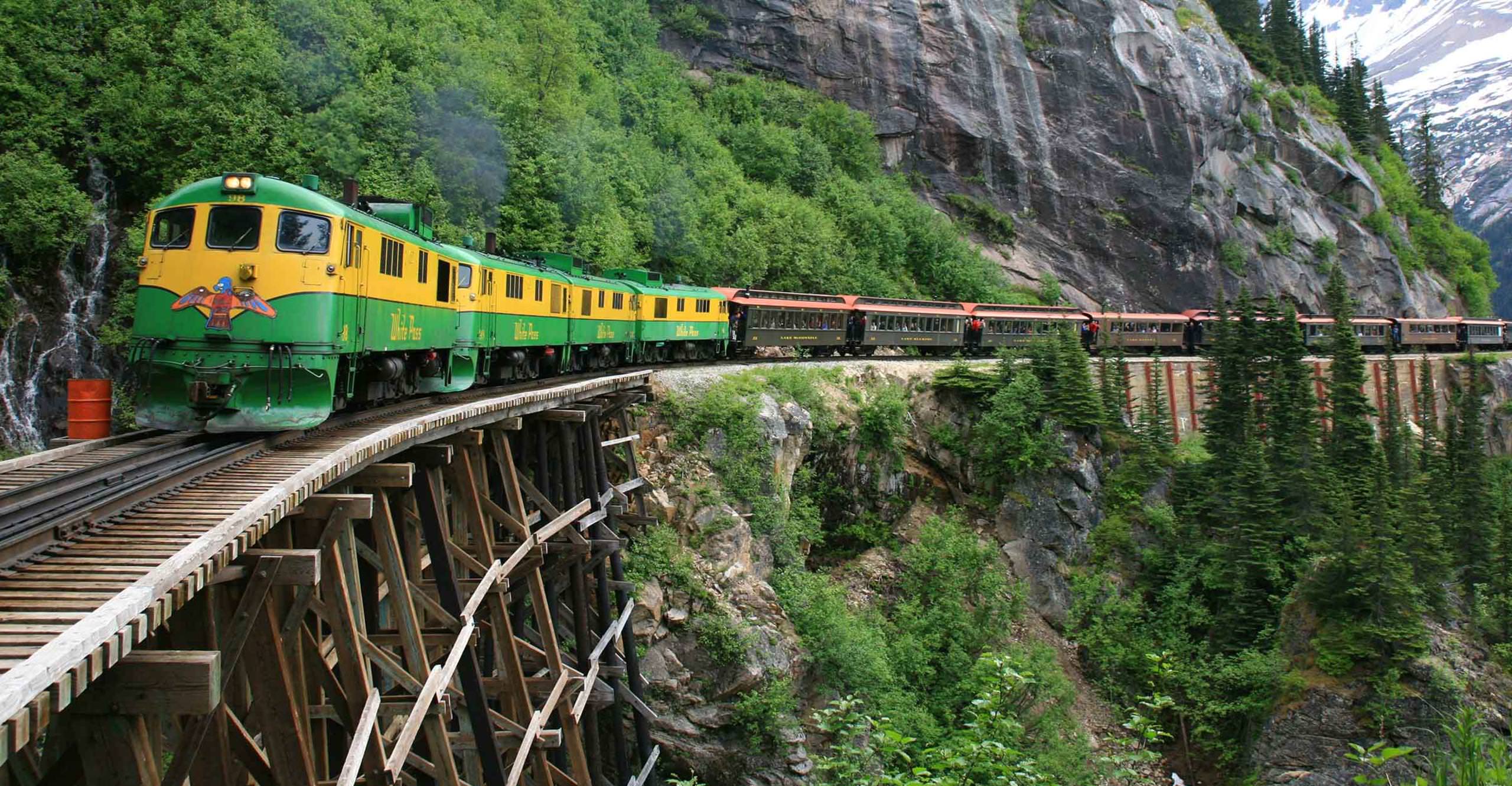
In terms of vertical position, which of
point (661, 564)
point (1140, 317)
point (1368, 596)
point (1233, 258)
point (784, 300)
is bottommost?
point (1368, 596)

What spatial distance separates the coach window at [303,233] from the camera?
1152 centimetres

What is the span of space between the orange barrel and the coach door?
8.63ft

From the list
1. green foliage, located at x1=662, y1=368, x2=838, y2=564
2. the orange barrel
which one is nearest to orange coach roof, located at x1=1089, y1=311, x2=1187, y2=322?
green foliage, located at x1=662, y1=368, x2=838, y2=564

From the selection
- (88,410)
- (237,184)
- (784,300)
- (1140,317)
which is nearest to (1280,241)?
(1140,317)

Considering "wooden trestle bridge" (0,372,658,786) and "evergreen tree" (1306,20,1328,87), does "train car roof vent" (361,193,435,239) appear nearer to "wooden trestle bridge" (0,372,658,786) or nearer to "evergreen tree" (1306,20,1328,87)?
"wooden trestle bridge" (0,372,658,786)

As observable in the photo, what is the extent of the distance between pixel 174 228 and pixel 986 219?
178 feet

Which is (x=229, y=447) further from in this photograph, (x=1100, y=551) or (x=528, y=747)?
(x=1100, y=551)

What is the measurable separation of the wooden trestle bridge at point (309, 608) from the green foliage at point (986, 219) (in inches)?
1830

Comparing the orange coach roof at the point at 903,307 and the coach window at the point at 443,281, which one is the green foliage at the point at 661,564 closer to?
the coach window at the point at 443,281

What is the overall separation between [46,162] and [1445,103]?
724 feet

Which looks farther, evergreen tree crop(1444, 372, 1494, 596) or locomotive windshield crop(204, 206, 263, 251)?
evergreen tree crop(1444, 372, 1494, 596)

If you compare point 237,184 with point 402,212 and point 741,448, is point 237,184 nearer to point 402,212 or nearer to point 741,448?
point 402,212

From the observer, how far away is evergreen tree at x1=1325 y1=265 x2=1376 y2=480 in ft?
120

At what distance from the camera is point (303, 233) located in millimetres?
11656
